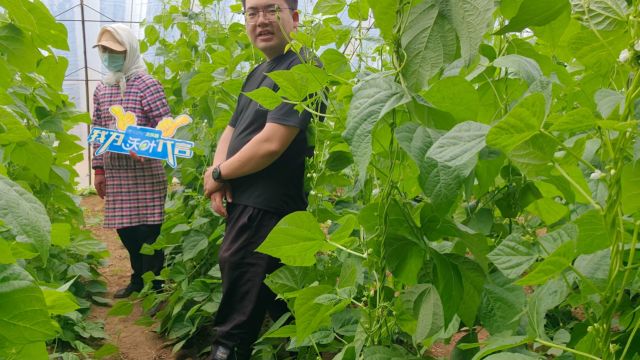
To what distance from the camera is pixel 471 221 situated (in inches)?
43.9

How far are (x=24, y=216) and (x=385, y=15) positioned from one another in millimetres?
538

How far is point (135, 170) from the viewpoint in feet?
12.0

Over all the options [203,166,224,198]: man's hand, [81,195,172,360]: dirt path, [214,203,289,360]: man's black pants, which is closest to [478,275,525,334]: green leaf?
[214,203,289,360]: man's black pants

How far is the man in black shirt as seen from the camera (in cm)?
227

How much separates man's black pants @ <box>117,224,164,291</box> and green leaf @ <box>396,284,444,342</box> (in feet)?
9.28

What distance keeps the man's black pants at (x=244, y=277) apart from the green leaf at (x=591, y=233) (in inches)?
63.3

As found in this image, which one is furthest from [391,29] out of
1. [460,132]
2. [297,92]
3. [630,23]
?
[297,92]

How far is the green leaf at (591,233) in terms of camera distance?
790 millimetres

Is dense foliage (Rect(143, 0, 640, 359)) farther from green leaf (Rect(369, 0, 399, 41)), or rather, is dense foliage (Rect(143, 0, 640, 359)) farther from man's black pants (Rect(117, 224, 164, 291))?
man's black pants (Rect(117, 224, 164, 291))

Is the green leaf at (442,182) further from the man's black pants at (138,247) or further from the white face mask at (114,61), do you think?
the white face mask at (114,61)

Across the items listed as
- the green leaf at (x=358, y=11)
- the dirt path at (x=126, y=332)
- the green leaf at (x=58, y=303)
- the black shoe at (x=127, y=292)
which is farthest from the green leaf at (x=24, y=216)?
the black shoe at (x=127, y=292)

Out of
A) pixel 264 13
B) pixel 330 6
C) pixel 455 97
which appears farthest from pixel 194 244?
pixel 455 97

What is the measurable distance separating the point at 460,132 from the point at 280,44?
5.32ft

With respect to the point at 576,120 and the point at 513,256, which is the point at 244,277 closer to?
the point at 513,256
